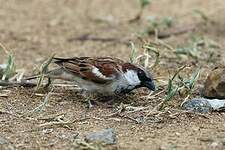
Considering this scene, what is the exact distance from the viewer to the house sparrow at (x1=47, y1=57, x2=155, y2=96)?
16.8 ft

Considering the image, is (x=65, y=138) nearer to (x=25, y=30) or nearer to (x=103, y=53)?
(x=103, y=53)

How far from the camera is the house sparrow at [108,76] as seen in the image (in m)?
5.11

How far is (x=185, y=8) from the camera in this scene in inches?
363

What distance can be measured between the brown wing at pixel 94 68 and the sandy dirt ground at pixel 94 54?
22cm

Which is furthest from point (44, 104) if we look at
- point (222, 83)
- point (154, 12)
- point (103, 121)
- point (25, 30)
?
point (154, 12)

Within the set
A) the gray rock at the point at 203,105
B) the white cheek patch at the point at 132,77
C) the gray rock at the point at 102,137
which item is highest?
the white cheek patch at the point at 132,77

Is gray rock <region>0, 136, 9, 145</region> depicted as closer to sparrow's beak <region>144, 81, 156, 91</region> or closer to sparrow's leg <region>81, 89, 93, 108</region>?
sparrow's leg <region>81, 89, 93, 108</region>

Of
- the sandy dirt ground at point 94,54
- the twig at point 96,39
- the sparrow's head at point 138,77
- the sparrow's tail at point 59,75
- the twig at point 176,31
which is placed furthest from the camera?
the twig at point 176,31

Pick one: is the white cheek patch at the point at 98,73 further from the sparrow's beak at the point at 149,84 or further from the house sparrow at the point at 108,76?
the sparrow's beak at the point at 149,84

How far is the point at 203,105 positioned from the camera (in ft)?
16.2

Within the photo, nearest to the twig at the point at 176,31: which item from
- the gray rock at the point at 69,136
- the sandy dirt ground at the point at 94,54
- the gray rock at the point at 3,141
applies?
the sandy dirt ground at the point at 94,54

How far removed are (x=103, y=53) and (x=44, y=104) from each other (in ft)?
8.26

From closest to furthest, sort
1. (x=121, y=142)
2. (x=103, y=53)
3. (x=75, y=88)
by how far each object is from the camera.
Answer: (x=121, y=142) < (x=75, y=88) < (x=103, y=53)

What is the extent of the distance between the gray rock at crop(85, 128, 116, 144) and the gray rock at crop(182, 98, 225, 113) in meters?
0.83
